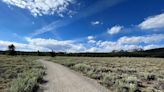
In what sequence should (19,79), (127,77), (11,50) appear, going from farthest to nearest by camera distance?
(11,50) → (127,77) → (19,79)

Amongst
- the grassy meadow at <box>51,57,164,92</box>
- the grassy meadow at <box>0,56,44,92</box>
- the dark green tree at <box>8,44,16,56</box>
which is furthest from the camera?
the dark green tree at <box>8,44,16,56</box>

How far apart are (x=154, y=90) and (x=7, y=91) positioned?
920cm

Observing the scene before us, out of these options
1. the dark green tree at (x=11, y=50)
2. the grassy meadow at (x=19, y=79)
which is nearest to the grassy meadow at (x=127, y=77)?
the grassy meadow at (x=19, y=79)

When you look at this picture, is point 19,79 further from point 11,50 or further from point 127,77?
point 11,50

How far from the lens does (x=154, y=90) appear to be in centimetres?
1397

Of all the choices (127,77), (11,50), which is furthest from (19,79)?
(11,50)

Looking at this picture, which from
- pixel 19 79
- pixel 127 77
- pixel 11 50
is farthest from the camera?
pixel 11 50

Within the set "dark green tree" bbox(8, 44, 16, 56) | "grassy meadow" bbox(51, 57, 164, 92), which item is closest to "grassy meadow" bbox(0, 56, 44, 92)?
"grassy meadow" bbox(51, 57, 164, 92)

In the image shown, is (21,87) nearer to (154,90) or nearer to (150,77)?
(154,90)

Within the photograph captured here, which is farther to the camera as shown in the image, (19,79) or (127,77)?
(127,77)

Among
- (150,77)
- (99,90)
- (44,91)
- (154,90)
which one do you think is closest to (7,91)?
(44,91)

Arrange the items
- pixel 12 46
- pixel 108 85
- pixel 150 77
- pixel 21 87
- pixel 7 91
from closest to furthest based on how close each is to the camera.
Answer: pixel 21 87, pixel 7 91, pixel 108 85, pixel 150 77, pixel 12 46

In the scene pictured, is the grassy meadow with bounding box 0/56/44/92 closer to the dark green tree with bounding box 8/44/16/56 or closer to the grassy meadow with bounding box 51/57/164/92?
the grassy meadow with bounding box 51/57/164/92

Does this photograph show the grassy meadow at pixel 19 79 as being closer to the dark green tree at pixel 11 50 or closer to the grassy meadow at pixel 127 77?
the grassy meadow at pixel 127 77
